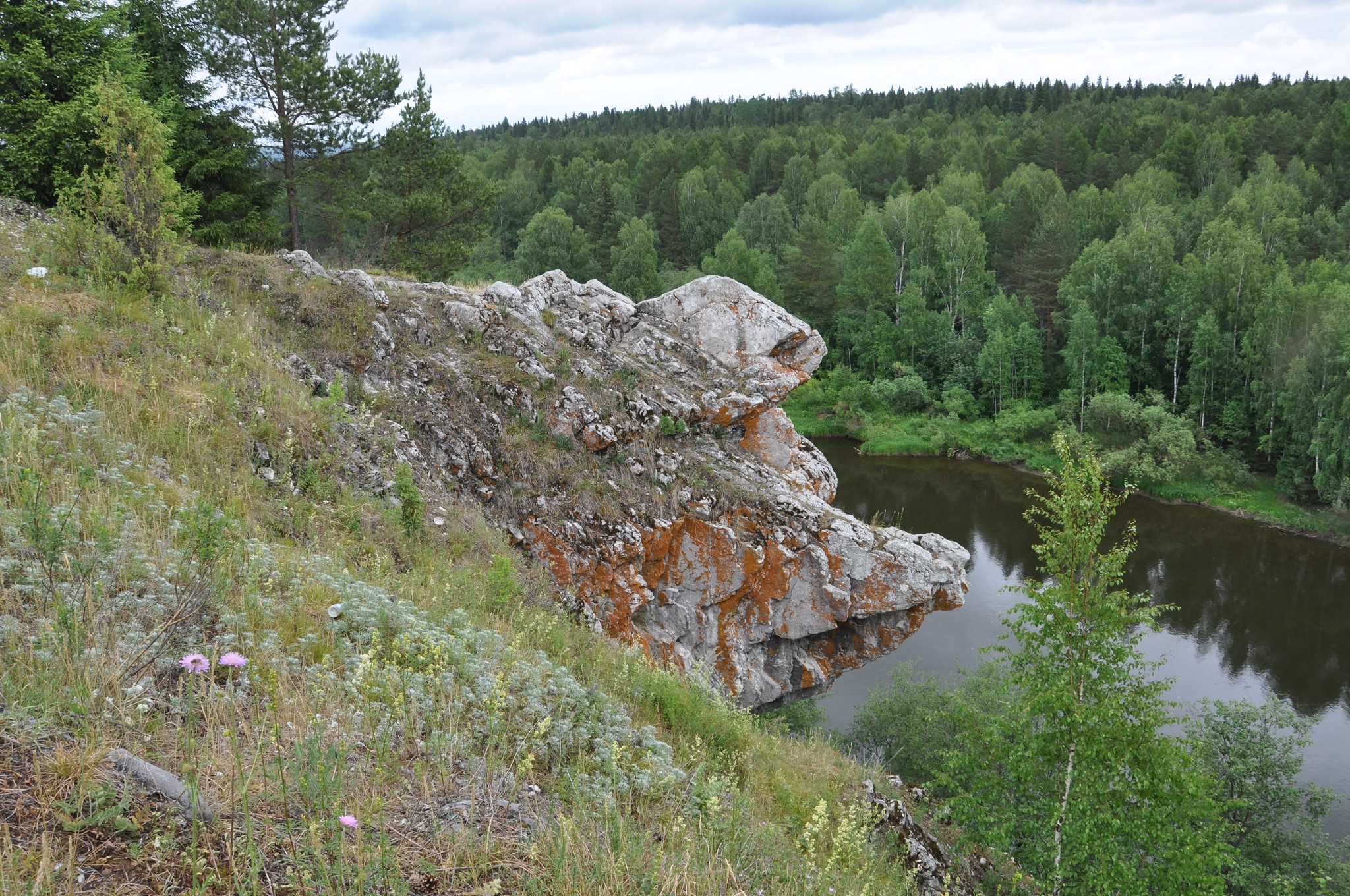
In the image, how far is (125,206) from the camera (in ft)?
33.1

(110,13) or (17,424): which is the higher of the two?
(110,13)

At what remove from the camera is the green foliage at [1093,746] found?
→ 9531 mm

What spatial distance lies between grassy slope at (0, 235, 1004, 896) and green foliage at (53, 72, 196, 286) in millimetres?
1768

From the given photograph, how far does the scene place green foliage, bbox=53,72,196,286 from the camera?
9.88 m

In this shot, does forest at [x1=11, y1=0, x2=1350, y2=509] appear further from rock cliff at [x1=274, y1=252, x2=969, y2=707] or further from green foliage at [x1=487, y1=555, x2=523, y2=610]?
green foliage at [x1=487, y1=555, x2=523, y2=610]

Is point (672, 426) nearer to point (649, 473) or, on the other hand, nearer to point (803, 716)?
point (649, 473)

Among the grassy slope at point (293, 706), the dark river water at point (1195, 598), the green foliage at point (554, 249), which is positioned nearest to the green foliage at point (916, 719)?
the dark river water at point (1195, 598)

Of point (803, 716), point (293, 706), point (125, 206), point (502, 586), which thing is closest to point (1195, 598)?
point (803, 716)

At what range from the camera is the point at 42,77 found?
13398mm

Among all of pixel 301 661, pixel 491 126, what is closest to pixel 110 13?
pixel 301 661

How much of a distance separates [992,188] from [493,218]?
4448 cm

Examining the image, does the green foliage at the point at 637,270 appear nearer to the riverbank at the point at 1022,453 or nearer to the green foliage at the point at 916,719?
the riverbank at the point at 1022,453

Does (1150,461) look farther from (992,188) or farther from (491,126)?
(491,126)

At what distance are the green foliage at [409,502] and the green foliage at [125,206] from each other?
443 cm
